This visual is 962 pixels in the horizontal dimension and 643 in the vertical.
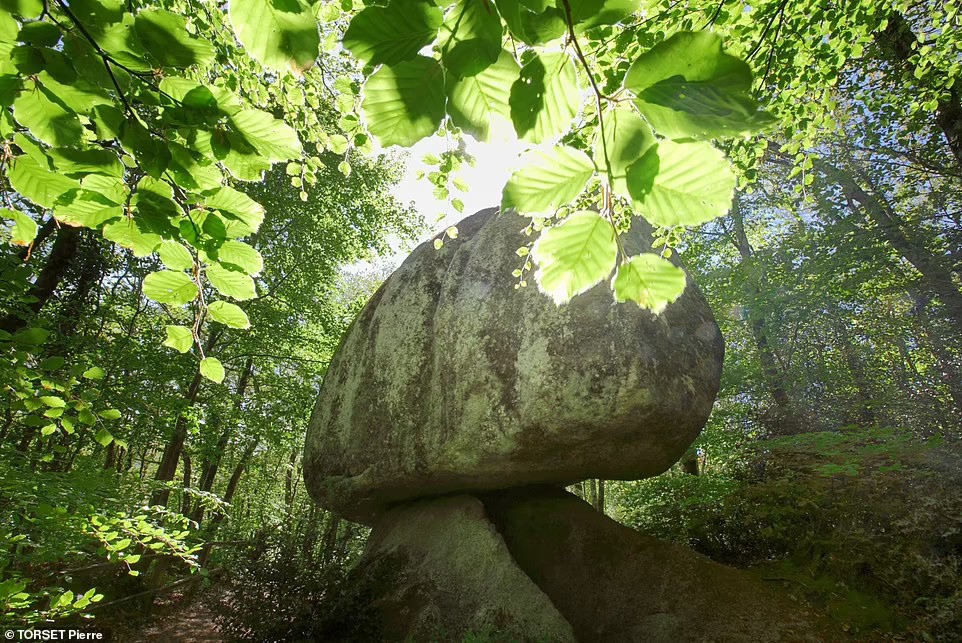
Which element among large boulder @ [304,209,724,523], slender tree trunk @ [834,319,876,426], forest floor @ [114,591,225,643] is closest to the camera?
large boulder @ [304,209,724,523]

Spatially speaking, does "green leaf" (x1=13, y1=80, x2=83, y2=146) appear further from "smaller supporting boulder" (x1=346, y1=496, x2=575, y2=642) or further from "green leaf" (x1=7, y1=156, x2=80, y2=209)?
"smaller supporting boulder" (x1=346, y1=496, x2=575, y2=642)

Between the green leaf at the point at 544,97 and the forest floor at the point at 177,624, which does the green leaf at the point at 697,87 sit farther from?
the forest floor at the point at 177,624

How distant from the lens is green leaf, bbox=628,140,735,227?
0.47 metres

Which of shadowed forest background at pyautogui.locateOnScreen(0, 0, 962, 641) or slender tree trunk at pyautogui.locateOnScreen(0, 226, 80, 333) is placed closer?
shadowed forest background at pyautogui.locateOnScreen(0, 0, 962, 641)

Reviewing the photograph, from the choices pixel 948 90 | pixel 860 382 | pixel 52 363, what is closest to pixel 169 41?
pixel 52 363

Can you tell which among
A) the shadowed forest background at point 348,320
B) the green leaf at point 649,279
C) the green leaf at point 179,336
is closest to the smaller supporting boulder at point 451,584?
the shadowed forest background at point 348,320

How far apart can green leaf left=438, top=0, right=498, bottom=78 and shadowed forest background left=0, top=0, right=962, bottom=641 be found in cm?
25

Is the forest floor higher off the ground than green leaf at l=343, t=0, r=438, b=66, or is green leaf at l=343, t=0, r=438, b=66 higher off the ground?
green leaf at l=343, t=0, r=438, b=66

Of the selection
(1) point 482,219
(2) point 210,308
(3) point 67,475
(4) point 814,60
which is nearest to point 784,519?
(4) point 814,60

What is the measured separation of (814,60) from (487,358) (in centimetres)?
357

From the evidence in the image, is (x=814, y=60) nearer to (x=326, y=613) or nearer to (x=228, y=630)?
(x=326, y=613)

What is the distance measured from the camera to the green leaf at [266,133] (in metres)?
0.78

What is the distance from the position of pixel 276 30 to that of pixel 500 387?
4.43 metres

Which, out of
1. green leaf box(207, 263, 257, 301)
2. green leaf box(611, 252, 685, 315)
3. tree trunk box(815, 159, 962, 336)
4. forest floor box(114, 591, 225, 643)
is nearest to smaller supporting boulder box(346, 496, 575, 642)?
forest floor box(114, 591, 225, 643)
